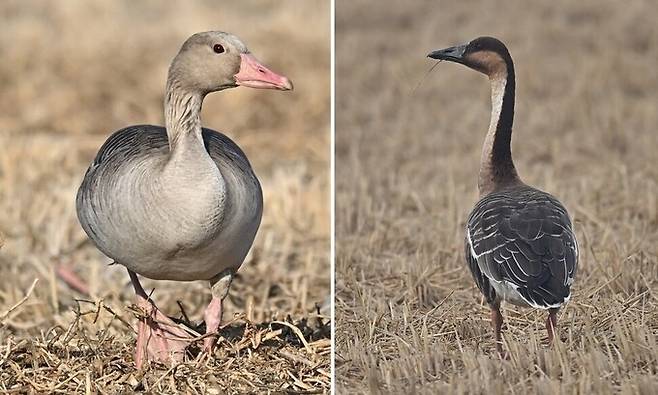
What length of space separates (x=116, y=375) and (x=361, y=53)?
7.73m

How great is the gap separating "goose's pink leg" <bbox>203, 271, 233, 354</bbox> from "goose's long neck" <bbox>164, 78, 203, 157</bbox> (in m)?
0.52

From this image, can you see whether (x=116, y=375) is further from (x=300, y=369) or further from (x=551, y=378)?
(x=551, y=378)

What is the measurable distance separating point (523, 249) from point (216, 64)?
145cm

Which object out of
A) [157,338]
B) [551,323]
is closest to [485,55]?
[551,323]

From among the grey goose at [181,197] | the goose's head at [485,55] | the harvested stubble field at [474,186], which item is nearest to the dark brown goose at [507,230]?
the goose's head at [485,55]

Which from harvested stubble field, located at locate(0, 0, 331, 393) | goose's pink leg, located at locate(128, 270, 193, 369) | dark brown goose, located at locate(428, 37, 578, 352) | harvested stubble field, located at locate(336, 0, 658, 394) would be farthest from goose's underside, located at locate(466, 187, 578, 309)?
goose's pink leg, located at locate(128, 270, 193, 369)

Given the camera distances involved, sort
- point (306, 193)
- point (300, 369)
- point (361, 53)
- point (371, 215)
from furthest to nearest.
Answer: point (361, 53) < point (306, 193) < point (371, 215) < point (300, 369)

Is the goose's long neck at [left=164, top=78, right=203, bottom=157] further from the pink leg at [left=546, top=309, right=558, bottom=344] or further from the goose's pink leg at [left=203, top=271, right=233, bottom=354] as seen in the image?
the pink leg at [left=546, top=309, right=558, bottom=344]

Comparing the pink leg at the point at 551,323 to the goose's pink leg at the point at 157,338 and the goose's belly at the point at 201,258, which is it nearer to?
the goose's belly at the point at 201,258

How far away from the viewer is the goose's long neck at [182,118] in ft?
14.3

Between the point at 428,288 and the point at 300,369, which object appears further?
the point at 428,288

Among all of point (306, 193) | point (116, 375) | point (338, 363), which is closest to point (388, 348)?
point (338, 363)

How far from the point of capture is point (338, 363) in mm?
4289

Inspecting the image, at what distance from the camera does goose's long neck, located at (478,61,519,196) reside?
3.91 meters
